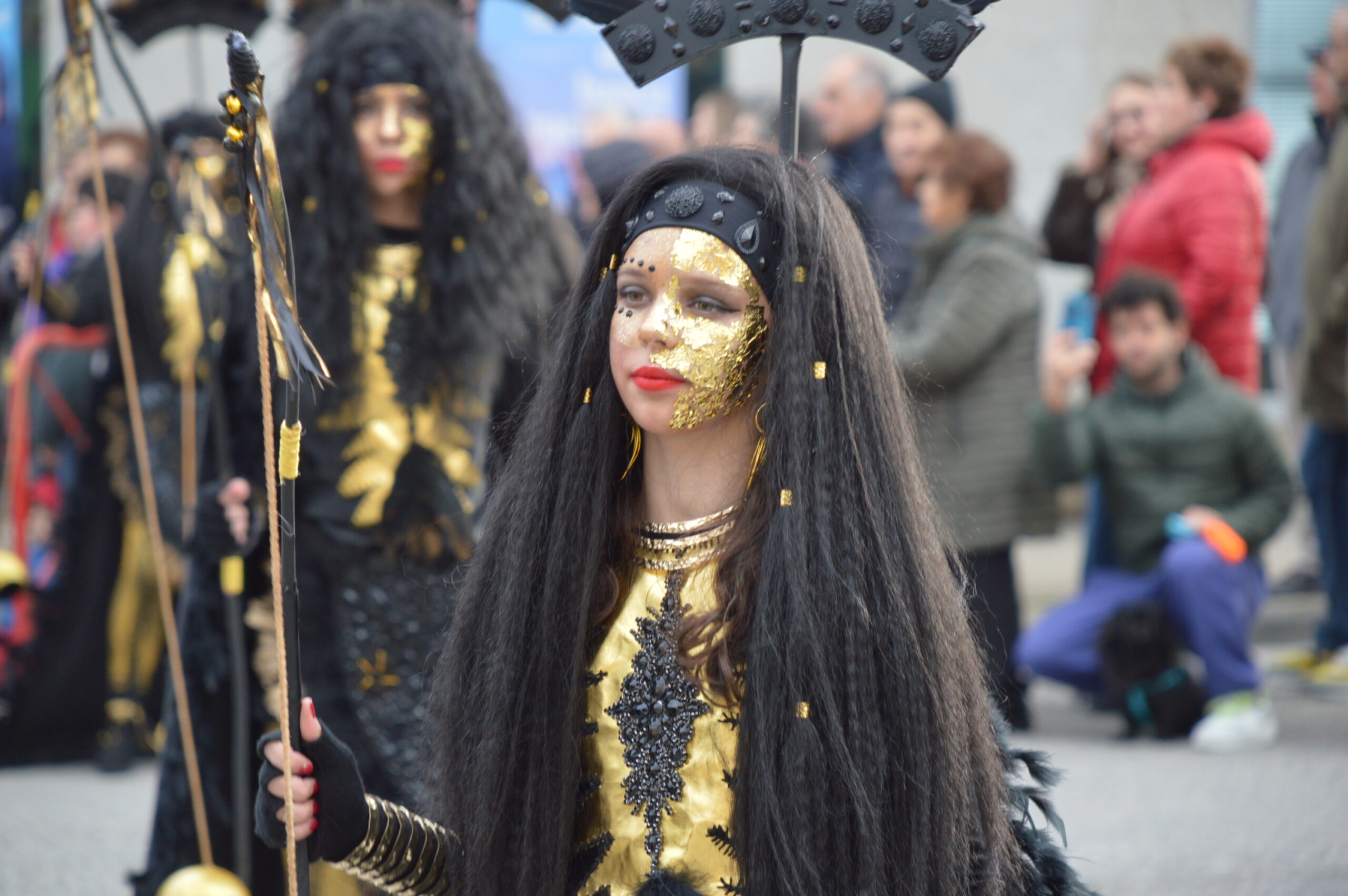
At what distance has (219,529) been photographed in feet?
11.9

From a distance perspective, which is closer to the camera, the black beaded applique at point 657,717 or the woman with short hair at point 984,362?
the black beaded applique at point 657,717

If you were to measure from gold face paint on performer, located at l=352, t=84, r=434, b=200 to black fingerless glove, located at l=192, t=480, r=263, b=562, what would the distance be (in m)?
0.80

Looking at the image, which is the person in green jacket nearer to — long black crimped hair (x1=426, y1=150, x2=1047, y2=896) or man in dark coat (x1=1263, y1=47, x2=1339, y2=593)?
man in dark coat (x1=1263, y1=47, x2=1339, y2=593)

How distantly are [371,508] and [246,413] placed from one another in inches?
17.8

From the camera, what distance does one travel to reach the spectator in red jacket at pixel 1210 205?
6.08 m

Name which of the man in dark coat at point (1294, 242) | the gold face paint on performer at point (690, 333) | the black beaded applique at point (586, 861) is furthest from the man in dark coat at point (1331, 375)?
the black beaded applique at point (586, 861)

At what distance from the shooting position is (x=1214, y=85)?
621 centimetres

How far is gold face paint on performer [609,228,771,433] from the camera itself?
2111mm

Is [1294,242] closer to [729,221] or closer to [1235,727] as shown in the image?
[1235,727]

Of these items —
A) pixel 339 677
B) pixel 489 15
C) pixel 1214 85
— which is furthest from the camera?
pixel 489 15

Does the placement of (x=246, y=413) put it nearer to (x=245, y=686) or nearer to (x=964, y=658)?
(x=245, y=686)

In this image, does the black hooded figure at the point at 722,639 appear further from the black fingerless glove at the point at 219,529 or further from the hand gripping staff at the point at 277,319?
the black fingerless glove at the point at 219,529

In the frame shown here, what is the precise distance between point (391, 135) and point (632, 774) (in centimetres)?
201

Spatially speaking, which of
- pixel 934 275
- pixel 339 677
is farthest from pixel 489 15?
pixel 339 677
